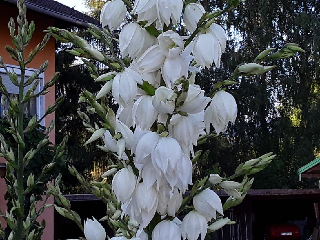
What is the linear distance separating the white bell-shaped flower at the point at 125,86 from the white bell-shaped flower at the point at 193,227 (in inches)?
9.7

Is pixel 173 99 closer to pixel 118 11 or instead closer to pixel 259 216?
pixel 118 11

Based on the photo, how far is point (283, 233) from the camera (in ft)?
39.5

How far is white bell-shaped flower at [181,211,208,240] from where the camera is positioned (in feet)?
3.23

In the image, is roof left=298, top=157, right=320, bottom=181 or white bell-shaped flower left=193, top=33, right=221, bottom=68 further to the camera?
roof left=298, top=157, right=320, bottom=181

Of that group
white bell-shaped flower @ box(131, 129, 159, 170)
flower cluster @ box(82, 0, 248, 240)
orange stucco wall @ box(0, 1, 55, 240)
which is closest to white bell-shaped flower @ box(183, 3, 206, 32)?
flower cluster @ box(82, 0, 248, 240)

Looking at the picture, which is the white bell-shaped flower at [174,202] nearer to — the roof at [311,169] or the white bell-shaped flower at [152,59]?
the white bell-shaped flower at [152,59]

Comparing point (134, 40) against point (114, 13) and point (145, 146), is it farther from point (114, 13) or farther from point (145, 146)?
point (145, 146)

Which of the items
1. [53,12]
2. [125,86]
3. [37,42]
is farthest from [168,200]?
[37,42]

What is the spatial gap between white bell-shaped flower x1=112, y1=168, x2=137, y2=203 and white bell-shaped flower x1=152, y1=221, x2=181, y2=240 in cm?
8

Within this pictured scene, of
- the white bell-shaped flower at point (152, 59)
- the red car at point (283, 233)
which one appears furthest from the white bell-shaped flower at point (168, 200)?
the red car at point (283, 233)

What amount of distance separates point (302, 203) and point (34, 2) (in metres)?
10.2

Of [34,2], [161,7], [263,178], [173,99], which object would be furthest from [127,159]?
[263,178]

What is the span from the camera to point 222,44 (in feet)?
3.34

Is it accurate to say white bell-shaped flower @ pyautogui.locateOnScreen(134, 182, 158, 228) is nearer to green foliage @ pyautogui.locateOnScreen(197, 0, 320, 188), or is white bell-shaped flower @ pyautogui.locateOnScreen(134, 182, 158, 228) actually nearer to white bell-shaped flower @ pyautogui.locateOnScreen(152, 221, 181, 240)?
white bell-shaped flower @ pyautogui.locateOnScreen(152, 221, 181, 240)
